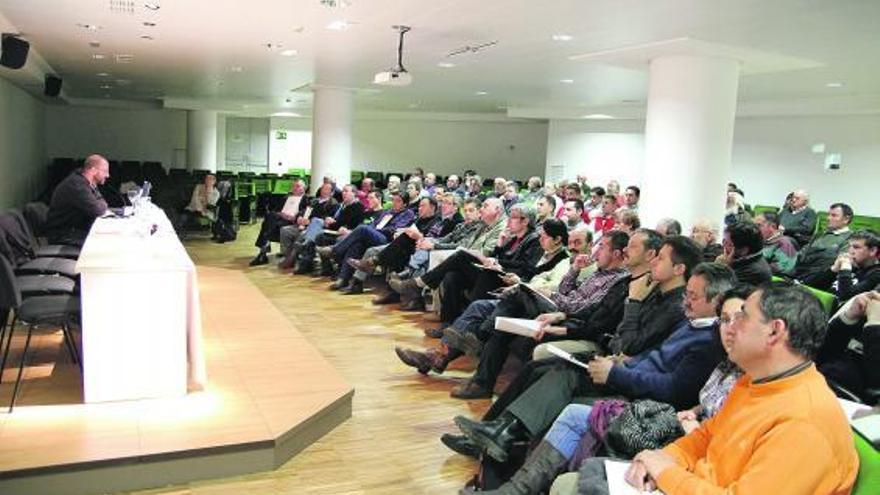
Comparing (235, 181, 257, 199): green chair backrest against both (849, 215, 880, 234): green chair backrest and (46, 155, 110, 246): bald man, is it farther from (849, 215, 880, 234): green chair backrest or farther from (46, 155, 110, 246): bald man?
Answer: (849, 215, 880, 234): green chair backrest

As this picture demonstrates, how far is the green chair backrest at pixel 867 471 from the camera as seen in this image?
5.81 ft

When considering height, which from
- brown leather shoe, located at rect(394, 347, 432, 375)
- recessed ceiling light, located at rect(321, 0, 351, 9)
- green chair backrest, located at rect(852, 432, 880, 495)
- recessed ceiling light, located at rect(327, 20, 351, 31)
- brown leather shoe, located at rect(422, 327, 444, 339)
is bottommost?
brown leather shoe, located at rect(422, 327, 444, 339)

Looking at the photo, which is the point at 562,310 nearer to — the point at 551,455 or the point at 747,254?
the point at 747,254

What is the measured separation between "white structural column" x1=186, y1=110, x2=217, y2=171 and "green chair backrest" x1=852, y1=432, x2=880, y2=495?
59.9 ft

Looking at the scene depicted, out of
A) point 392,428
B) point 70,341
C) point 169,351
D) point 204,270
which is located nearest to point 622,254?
point 392,428

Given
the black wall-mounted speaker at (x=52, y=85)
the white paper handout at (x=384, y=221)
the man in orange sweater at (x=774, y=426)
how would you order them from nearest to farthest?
the man in orange sweater at (x=774, y=426) → the white paper handout at (x=384, y=221) → the black wall-mounted speaker at (x=52, y=85)

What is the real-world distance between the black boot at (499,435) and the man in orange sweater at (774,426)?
85cm

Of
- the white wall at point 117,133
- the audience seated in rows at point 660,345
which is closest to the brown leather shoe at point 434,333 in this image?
the audience seated in rows at point 660,345

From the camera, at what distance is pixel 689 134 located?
702 cm

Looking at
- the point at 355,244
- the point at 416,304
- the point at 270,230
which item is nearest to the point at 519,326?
the point at 416,304

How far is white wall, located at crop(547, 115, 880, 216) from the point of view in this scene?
37.1ft

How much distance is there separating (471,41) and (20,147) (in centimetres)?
966

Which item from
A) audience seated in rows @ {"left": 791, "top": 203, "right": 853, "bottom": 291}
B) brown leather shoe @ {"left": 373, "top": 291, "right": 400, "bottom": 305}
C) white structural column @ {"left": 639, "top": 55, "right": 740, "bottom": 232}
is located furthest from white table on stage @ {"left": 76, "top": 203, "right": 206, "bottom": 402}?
audience seated in rows @ {"left": 791, "top": 203, "right": 853, "bottom": 291}

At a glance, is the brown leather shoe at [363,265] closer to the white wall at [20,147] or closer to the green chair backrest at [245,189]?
the white wall at [20,147]
